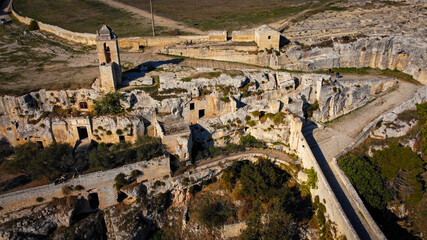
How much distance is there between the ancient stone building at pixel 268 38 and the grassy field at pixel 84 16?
1579 centimetres

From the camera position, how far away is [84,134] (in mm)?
30062

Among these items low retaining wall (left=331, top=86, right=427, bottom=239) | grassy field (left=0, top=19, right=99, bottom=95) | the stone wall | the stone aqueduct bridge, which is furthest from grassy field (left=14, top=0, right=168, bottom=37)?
low retaining wall (left=331, top=86, right=427, bottom=239)

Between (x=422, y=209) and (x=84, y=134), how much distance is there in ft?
98.1

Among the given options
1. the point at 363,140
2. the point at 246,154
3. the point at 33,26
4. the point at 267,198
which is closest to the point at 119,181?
the point at 246,154

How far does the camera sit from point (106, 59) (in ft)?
102

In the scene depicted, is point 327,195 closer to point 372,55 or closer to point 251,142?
point 251,142

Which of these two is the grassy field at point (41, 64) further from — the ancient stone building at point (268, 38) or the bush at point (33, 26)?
the ancient stone building at point (268, 38)

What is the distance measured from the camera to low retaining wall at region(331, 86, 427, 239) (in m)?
22.6

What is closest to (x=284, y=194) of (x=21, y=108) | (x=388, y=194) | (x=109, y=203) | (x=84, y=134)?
(x=388, y=194)

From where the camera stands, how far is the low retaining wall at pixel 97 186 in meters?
23.8

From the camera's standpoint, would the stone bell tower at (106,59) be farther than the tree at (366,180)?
Yes

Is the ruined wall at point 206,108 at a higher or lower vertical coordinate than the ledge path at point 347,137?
higher

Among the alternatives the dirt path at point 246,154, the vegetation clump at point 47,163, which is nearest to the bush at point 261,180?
the dirt path at point 246,154

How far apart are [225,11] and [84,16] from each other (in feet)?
86.2
